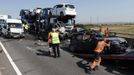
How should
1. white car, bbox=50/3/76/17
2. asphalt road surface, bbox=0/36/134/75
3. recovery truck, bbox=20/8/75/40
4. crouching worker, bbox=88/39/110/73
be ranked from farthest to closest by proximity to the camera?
white car, bbox=50/3/76/17, recovery truck, bbox=20/8/75/40, crouching worker, bbox=88/39/110/73, asphalt road surface, bbox=0/36/134/75

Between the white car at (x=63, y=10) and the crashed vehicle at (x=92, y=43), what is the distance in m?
16.7

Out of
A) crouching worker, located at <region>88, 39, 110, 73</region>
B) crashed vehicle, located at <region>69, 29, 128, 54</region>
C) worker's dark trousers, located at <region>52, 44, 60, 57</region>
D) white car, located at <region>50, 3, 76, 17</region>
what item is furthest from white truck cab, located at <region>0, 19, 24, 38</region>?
crouching worker, located at <region>88, 39, 110, 73</region>

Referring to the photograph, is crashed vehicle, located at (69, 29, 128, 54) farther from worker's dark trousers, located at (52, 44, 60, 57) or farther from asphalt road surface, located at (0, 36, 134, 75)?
worker's dark trousers, located at (52, 44, 60, 57)

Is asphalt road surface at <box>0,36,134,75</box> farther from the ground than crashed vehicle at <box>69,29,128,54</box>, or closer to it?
closer to it

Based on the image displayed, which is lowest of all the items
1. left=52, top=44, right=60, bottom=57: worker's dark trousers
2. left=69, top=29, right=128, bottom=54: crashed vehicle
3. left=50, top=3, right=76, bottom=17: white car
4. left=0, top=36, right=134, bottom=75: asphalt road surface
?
left=0, top=36, right=134, bottom=75: asphalt road surface

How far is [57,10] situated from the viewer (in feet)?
126

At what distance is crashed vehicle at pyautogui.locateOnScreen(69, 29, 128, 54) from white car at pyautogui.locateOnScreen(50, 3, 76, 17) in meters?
16.7

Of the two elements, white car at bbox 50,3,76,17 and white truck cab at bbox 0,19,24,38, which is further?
white car at bbox 50,3,76,17

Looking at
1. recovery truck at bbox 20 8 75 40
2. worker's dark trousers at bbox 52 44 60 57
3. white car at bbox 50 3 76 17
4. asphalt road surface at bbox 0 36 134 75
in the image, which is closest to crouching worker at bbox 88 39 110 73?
asphalt road surface at bbox 0 36 134 75

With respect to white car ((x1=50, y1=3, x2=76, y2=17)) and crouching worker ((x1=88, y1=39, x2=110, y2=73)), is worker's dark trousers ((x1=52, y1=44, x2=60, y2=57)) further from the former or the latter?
white car ((x1=50, y1=3, x2=76, y2=17))

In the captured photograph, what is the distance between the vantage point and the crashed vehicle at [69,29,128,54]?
1541 centimetres

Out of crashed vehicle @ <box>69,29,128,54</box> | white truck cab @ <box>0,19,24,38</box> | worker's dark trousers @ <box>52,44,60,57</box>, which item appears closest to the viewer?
crashed vehicle @ <box>69,29,128,54</box>

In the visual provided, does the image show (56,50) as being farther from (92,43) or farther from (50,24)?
(50,24)

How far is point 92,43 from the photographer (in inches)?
671
